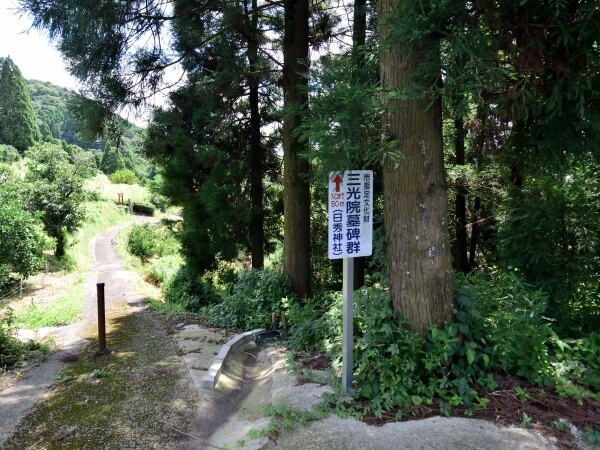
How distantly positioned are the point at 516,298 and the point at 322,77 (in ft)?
9.11

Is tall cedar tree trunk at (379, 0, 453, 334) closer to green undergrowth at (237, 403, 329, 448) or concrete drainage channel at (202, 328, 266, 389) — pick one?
green undergrowth at (237, 403, 329, 448)

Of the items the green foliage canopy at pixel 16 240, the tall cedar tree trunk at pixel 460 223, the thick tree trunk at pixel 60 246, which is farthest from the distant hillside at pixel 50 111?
the tall cedar tree trunk at pixel 460 223

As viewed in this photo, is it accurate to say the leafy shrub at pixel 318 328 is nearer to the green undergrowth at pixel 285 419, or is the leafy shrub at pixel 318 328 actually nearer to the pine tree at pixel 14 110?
the green undergrowth at pixel 285 419

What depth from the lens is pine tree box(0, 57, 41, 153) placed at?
3809 cm

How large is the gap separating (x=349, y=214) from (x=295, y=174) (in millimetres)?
4210

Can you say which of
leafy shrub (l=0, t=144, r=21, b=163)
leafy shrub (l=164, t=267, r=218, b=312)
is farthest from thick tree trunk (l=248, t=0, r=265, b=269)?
leafy shrub (l=0, t=144, r=21, b=163)

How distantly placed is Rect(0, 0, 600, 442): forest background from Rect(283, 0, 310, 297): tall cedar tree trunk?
3 cm

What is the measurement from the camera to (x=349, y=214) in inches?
146

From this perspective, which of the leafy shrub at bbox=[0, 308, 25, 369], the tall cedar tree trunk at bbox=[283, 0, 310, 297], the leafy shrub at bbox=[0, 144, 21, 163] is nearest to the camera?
the leafy shrub at bbox=[0, 308, 25, 369]

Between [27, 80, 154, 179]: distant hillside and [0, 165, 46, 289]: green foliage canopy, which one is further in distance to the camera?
[27, 80, 154, 179]: distant hillside

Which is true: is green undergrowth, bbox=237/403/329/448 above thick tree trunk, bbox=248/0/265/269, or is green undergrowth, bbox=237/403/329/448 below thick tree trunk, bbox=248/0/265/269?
below

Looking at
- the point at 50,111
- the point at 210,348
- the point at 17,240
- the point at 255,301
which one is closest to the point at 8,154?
the point at 17,240

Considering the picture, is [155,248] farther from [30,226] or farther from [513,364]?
[513,364]

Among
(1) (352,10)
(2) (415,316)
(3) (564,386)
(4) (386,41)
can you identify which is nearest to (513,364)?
(3) (564,386)
